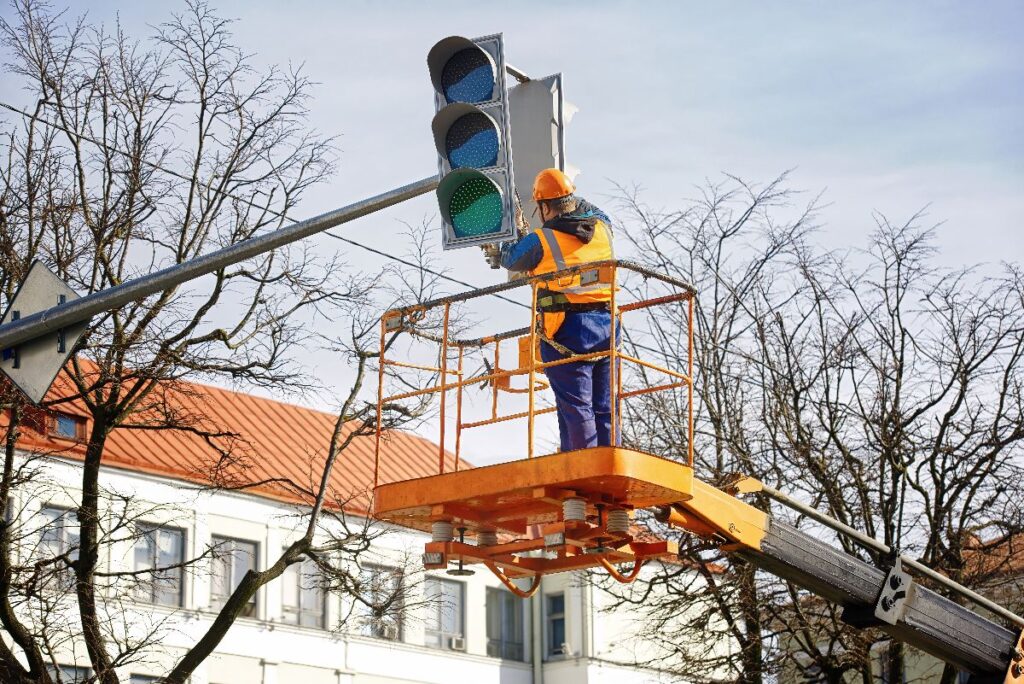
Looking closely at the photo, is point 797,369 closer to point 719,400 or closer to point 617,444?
point 719,400

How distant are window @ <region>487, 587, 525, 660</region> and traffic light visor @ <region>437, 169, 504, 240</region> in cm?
3364

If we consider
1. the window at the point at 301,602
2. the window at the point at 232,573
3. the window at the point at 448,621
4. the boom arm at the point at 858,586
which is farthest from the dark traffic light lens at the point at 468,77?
the window at the point at 448,621

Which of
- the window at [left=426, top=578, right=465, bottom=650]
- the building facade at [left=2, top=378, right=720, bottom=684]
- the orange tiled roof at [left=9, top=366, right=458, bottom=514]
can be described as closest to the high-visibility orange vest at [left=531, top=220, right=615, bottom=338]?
the building facade at [left=2, top=378, right=720, bottom=684]

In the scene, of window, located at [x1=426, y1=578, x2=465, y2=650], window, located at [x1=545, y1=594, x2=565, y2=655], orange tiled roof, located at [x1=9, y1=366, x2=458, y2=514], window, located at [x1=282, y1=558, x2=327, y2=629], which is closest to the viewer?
orange tiled roof, located at [x1=9, y1=366, x2=458, y2=514]

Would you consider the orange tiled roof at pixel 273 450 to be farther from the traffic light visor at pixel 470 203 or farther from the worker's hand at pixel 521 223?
the traffic light visor at pixel 470 203

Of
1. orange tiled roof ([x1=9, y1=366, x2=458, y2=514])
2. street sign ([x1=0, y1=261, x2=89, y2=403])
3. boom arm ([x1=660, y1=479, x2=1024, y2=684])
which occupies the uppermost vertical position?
orange tiled roof ([x1=9, y1=366, x2=458, y2=514])

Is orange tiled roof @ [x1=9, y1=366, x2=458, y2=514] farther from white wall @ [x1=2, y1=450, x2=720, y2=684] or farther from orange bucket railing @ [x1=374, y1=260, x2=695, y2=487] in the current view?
orange bucket railing @ [x1=374, y1=260, x2=695, y2=487]

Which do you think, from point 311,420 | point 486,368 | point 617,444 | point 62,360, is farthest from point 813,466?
point 311,420

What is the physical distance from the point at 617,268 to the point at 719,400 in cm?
1111

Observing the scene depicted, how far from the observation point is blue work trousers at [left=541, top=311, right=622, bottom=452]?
38.8ft

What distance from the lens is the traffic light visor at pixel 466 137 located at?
34.9ft

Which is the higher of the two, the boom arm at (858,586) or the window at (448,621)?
the window at (448,621)

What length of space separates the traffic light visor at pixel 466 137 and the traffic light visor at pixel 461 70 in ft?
1.03

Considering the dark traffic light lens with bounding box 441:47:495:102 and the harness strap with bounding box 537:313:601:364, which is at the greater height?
the dark traffic light lens with bounding box 441:47:495:102
